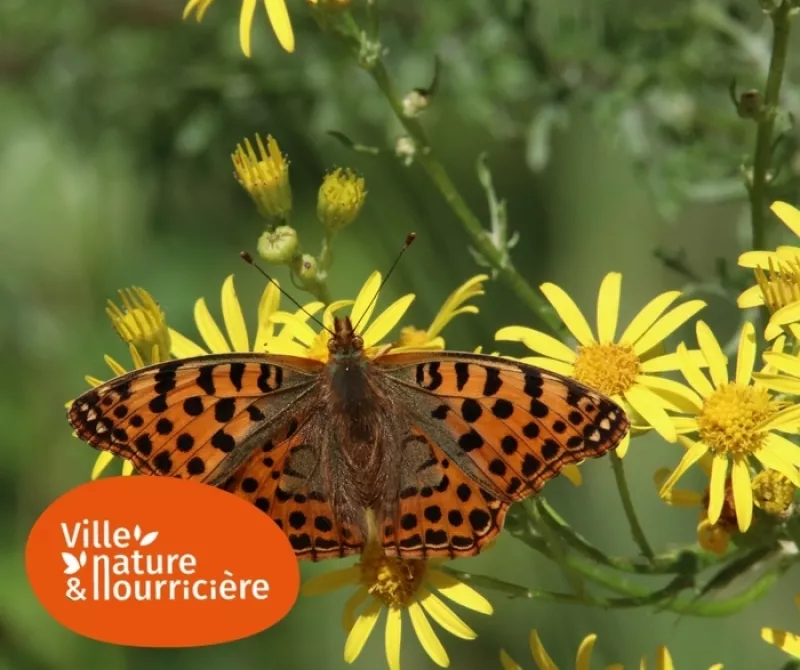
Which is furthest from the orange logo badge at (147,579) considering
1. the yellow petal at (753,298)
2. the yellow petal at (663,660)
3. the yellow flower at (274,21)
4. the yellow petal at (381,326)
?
the yellow petal at (753,298)

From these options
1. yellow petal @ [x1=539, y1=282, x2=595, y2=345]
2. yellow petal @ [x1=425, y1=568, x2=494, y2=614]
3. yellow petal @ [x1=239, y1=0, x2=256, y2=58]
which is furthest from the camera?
yellow petal @ [x1=539, y1=282, x2=595, y2=345]

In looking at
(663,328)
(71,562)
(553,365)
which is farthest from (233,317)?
(663,328)

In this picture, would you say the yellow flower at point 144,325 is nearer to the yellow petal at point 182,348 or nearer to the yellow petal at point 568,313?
the yellow petal at point 182,348

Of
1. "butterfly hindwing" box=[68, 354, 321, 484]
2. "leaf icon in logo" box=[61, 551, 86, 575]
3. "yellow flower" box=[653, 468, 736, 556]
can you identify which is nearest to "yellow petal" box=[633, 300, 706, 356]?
"yellow flower" box=[653, 468, 736, 556]

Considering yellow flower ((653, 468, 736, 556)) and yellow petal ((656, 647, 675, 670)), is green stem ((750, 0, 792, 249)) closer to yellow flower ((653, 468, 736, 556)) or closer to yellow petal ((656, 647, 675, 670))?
yellow flower ((653, 468, 736, 556))

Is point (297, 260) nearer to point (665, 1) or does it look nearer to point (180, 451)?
Answer: point (180, 451)

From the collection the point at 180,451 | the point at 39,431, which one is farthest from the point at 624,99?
the point at 39,431
